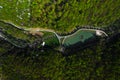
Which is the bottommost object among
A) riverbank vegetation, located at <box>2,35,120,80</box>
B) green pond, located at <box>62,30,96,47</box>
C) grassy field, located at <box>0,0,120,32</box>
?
riverbank vegetation, located at <box>2,35,120,80</box>

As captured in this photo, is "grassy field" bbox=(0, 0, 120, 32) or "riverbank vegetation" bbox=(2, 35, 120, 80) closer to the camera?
"grassy field" bbox=(0, 0, 120, 32)

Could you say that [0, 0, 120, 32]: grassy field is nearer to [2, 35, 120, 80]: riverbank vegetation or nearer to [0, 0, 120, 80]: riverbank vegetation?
[0, 0, 120, 80]: riverbank vegetation

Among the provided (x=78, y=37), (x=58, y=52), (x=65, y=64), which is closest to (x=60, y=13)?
(x=78, y=37)

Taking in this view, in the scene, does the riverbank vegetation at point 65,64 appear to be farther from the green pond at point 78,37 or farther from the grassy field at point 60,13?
the grassy field at point 60,13

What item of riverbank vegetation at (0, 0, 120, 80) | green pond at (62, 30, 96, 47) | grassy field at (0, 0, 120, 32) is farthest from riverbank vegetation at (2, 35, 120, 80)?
grassy field at (0, 0, 120, 32)

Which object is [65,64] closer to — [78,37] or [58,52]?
[58,52]

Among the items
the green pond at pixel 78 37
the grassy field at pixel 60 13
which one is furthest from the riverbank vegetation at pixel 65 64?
the grassy field at pixel 60 13
